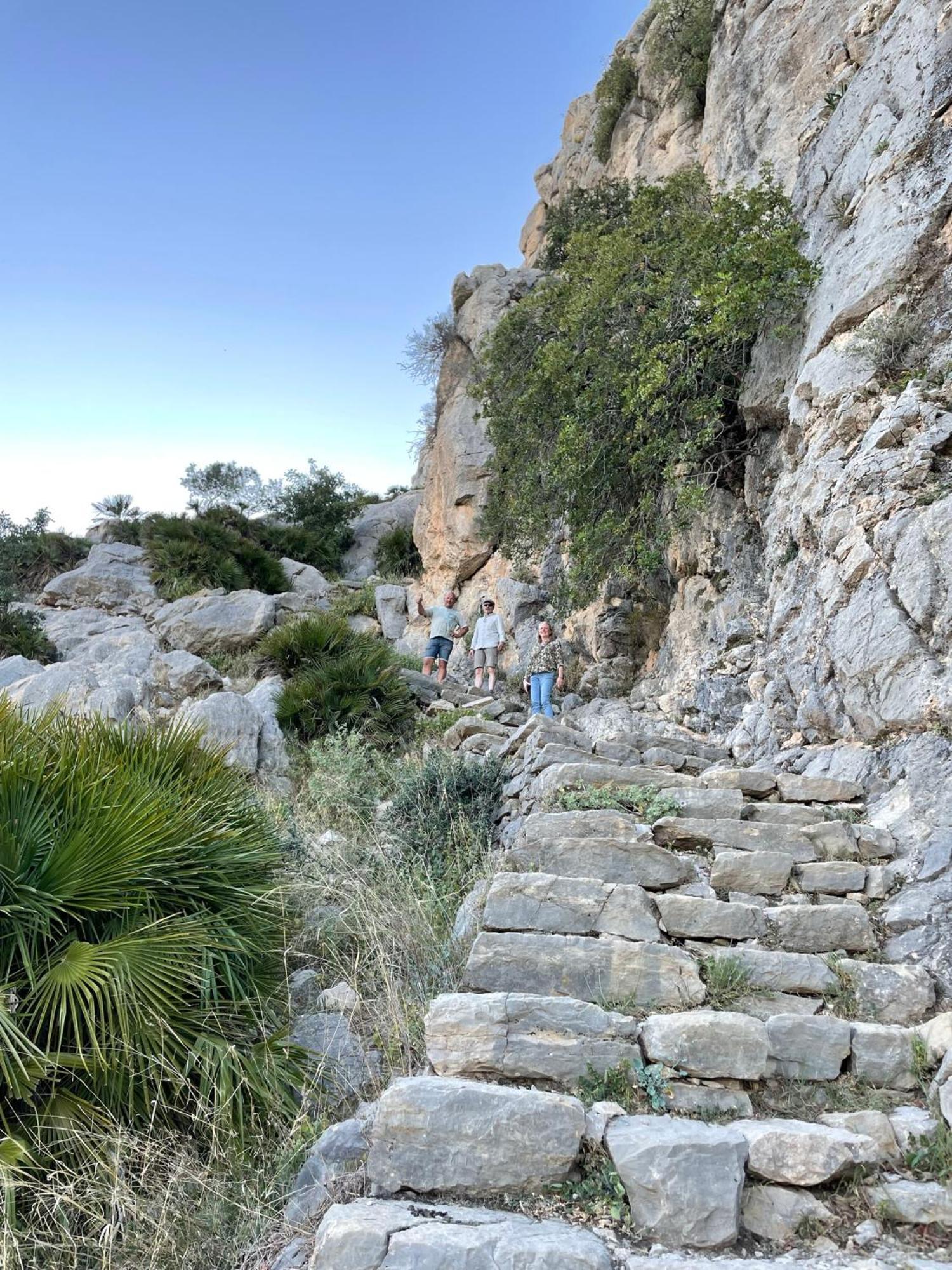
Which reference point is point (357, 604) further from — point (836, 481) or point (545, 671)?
point (836, 481)

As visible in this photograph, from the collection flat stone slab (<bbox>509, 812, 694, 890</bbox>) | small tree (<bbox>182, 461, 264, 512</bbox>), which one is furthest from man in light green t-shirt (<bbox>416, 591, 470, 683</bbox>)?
small tree (<bbox>182, 461, 264, 512</bbox>)

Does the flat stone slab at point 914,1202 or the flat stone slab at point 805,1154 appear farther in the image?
the flat stone slab at point 805,1154

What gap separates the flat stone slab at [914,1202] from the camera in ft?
8.31

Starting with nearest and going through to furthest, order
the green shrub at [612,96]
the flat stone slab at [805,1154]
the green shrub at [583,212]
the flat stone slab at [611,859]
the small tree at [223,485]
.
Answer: the flat stone slab at [805,1154], the flat stone slab at [611,859], the green shrub at [583,212], the green shrub at [612,96], the small tree at [223,485]

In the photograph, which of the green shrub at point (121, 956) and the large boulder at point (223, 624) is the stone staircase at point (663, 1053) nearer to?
Result: the green shrub at point (121, 956)

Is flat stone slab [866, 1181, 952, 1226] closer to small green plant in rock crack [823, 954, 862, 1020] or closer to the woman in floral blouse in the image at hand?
small green plant in rock crack [823, 954, 862, 1020]

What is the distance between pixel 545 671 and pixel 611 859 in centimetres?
644

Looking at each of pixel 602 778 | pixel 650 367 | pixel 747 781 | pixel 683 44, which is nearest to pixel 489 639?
pixel 650 367

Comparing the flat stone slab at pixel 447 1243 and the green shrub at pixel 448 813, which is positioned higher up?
the green shrub at pixel 448 813

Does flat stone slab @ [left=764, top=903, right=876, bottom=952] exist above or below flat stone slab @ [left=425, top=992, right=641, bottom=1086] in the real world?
above

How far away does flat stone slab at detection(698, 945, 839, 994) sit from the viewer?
11.9ft

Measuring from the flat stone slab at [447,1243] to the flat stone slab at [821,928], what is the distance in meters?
1.94

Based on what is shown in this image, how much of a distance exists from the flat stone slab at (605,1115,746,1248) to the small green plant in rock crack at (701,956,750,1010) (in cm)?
78

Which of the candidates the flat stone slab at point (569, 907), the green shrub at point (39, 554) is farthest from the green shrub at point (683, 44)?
the green shrub at point (39, 554)
